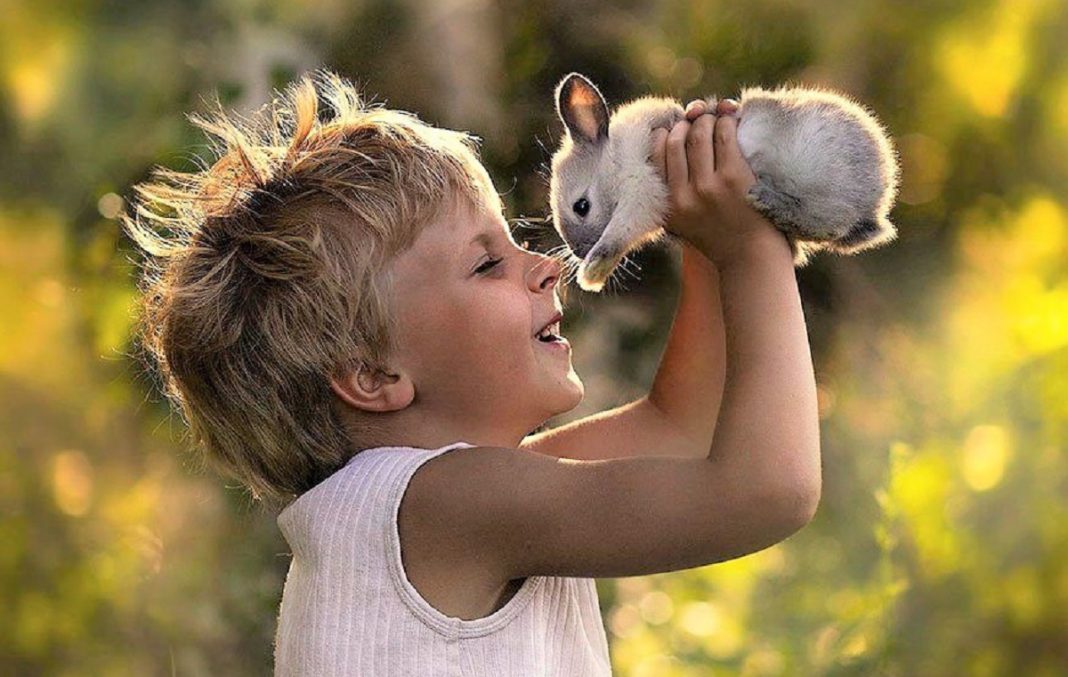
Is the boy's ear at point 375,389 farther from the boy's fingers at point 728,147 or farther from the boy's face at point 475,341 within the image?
the boy's fingers at point 728,147

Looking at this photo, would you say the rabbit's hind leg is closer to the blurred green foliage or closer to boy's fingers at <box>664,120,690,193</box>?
boy's fingers at <box>664,120,690,193</box>

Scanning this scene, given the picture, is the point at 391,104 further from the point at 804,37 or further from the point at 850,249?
the point at 850,249

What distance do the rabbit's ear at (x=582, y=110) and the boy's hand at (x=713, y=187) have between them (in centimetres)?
20

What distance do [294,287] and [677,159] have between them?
0.38 m

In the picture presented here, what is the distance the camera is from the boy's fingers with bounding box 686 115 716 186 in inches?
55.3

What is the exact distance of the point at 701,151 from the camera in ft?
4.65

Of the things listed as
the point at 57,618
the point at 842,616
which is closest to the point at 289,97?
the point at 57,618

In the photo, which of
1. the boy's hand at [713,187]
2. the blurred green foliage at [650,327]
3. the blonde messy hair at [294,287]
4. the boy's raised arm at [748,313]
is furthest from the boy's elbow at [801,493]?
the blurred green foliage at [650,327]

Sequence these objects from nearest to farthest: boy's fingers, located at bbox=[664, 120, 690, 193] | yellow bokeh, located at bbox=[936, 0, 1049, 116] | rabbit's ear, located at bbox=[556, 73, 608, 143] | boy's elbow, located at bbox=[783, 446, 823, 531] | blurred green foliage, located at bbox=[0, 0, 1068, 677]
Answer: boy's elbow, located at bbox=[783, 446, 823, 531], boy's fingers, located at bbox=[664, 120, 690, 193], rabbit's ear, located at bbox=[556, 73, 608, 143], blurred green foliage, located at bbox=[0, 0, 1068, 677], yellow bokeh, located at bbox=[936, 0, 1049, 116]

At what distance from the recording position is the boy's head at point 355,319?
1.52 meters

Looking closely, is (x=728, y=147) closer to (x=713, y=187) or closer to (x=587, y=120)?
(x=713, y=187)

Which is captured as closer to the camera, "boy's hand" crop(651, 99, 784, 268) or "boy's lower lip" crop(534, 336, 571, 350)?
"boy's hand" crop(651, 99, 784, 268)

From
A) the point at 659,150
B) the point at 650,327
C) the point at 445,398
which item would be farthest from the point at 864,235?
the point at 650,327

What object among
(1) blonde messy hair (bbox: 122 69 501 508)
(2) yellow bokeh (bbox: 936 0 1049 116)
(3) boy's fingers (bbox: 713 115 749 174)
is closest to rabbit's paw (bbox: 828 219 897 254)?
(3) boy's fingers (bbox: 713 115 749 174)
